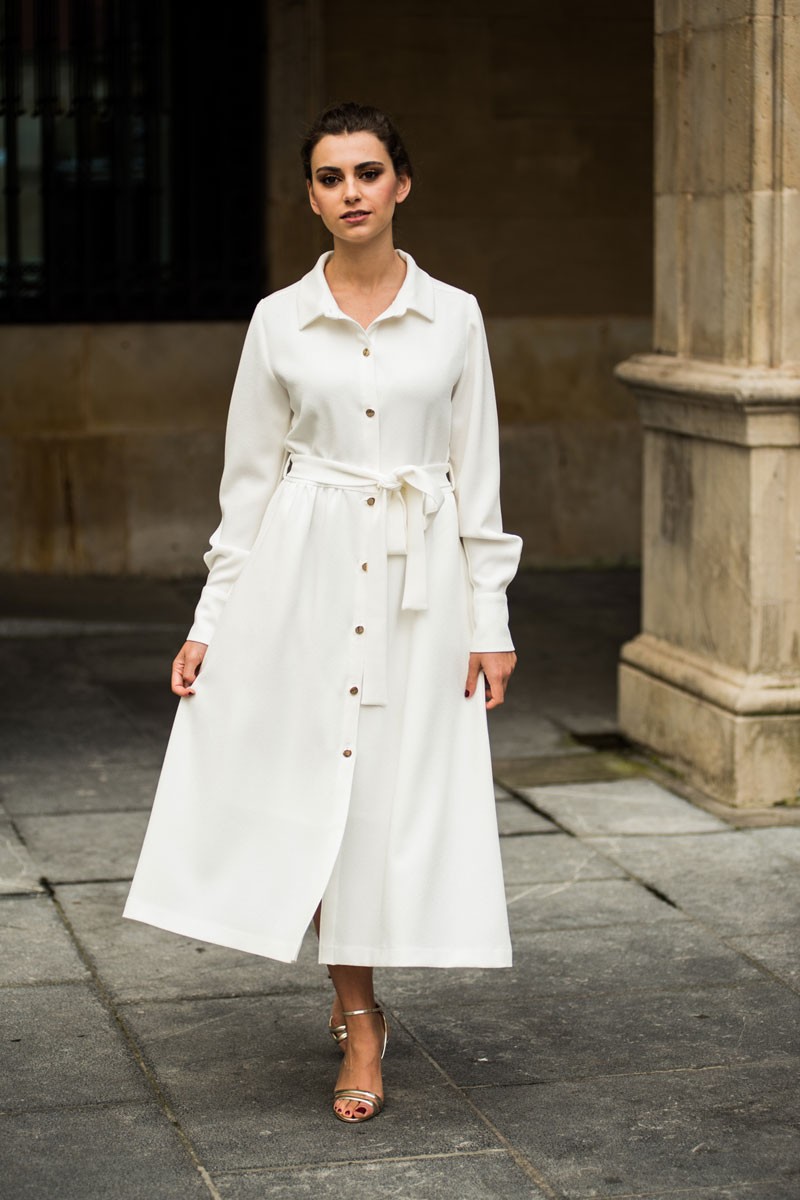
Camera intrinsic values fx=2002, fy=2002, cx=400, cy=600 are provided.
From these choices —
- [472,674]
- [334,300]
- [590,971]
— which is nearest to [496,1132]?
[472,674]

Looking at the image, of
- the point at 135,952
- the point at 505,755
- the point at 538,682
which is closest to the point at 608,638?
the point at 538,682

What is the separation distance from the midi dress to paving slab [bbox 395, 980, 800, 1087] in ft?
1.35

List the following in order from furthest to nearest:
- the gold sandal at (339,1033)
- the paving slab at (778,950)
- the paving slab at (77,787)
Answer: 1. the paving slab at (77,787)
2. the paving slab at (778,950)
3. the gold sandal at (339,1033)

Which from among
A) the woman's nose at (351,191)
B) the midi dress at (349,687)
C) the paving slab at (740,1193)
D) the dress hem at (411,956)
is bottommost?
the paving slab at (740,1193)

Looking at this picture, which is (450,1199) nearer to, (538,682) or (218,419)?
(538,682)

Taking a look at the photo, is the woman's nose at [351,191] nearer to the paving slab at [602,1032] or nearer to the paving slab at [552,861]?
the paving slab at [602,1032]

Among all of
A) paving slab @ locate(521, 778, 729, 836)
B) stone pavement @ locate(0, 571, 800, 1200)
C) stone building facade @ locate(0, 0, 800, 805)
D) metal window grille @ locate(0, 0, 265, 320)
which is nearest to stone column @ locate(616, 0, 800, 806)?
paving slab @ locate(521, 778, 729, 836)

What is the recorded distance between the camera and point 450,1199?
369 centimetres

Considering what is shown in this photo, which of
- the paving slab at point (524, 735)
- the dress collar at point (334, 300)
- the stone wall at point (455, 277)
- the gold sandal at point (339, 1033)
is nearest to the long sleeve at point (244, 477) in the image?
the dress collar at point (334, 300)

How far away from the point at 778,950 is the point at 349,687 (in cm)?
170

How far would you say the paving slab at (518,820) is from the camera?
623 centimetres

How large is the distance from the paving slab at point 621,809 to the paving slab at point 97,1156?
2.46 meters

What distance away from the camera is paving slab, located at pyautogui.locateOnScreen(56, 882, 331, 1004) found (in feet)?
15.9

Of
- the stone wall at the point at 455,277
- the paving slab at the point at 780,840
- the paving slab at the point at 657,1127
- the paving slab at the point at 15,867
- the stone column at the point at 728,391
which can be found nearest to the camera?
the paving slab at the point at 657,1127
